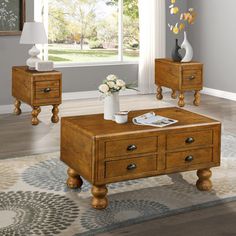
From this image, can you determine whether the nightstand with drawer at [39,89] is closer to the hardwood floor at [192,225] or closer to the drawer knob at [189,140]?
the drawer knob at [189,140]

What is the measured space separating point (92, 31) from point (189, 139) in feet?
16.0

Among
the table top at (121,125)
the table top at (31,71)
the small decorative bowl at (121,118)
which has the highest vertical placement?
the table top at (31,71)

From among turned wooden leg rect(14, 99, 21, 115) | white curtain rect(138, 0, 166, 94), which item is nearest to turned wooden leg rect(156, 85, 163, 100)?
white curtain rect(138, 0, 166, 94)

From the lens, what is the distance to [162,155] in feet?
12.9

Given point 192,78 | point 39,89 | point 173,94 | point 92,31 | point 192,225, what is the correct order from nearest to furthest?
point 192,225 → point 39,89 → point 192,78 → point 173,94 → point 92,31

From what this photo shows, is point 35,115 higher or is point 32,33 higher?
point 32,33

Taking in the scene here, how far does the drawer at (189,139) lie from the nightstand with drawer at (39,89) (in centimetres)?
268

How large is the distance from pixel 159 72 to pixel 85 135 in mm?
4303

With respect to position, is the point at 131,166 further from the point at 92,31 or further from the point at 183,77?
the point at 92,31

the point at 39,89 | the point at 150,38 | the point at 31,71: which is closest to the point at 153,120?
the point at 39,89

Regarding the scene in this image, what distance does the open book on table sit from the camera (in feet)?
13.1

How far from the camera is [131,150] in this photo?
12.4 feet

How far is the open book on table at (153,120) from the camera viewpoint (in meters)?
4.01

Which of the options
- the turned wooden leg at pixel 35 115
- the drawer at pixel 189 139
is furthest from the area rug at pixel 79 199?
the turned wooden leg at pixel 35 115
